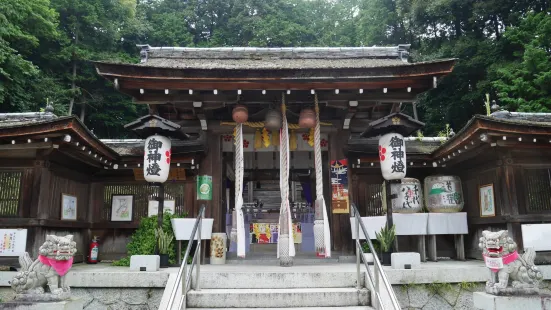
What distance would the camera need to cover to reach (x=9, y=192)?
7.73 metres

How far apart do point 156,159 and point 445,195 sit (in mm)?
6524

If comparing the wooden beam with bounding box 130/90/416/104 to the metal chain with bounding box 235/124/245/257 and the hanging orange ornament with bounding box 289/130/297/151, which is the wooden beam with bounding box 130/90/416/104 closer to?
the metal chain with bounding box 235/124/245/257

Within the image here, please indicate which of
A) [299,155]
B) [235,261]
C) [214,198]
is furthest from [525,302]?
[299,155]

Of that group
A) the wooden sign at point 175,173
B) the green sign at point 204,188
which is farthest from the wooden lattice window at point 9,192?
the green sign at point 204,188

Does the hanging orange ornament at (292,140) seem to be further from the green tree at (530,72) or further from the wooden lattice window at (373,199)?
the green tree at (530,72)

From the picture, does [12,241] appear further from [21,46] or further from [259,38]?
[259,38]

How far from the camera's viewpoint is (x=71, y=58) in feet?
78.2

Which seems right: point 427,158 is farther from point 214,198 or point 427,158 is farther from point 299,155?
point 214,198

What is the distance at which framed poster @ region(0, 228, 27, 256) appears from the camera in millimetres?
7336

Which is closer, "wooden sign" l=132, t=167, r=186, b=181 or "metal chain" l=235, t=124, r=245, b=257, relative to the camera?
"metal chain" l=235, t=124, r=245, b=257

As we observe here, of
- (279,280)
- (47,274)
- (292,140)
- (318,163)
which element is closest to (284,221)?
(318,163)

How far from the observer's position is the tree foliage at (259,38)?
1872 centimetres

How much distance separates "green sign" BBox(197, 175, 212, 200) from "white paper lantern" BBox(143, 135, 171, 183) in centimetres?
140

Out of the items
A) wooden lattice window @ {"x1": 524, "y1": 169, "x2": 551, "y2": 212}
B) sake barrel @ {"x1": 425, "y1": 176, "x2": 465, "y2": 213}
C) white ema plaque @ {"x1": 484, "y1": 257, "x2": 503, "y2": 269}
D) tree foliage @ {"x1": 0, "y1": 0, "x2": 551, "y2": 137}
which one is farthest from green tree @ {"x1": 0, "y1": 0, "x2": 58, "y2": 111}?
wooden lattice window @ {"x1": 524, "y1": 169, "x2": 551, "y2": 212}
